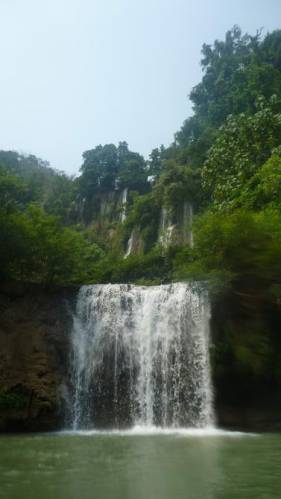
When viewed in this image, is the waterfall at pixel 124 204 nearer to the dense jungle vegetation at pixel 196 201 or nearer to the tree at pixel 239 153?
the dense jungle vegetation at pixel 196 201

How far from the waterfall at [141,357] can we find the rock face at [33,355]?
0.48 metres

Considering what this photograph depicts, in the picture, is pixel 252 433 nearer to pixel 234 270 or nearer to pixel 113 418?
pixel 113 418

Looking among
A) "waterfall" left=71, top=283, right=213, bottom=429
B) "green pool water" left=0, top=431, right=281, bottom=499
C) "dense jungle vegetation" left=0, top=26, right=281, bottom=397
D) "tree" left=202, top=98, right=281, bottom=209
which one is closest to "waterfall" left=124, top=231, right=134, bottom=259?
"dense jungle vegetation" left=0, top=26, right=281, bottom=397

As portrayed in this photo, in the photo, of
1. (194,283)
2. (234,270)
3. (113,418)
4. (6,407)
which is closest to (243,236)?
(234,270)

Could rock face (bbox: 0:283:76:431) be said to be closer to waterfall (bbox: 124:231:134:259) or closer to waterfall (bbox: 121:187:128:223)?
waterfall (bbox: 124:231:134:259)

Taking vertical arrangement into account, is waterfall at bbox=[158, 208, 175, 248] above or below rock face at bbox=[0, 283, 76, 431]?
above

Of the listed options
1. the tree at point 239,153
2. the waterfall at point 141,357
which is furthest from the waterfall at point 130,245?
the waterfall at point 141,357

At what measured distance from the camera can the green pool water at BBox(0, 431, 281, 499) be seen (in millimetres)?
5688

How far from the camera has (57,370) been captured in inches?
544

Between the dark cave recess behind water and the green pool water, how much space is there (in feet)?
6.39

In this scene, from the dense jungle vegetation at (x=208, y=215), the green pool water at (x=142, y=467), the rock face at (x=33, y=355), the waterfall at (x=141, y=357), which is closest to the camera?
the green pool water at (x=142, y=467)

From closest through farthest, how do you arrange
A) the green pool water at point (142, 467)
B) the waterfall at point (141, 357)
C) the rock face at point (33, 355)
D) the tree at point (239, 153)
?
1. the green pool water at point (142, 467)
2. the rock face at point (33, 355)
3. the waterfall at point (141, 357)
4. the tree at point (239, 153)

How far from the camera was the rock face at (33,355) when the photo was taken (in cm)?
1269

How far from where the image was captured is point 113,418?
13.2m
